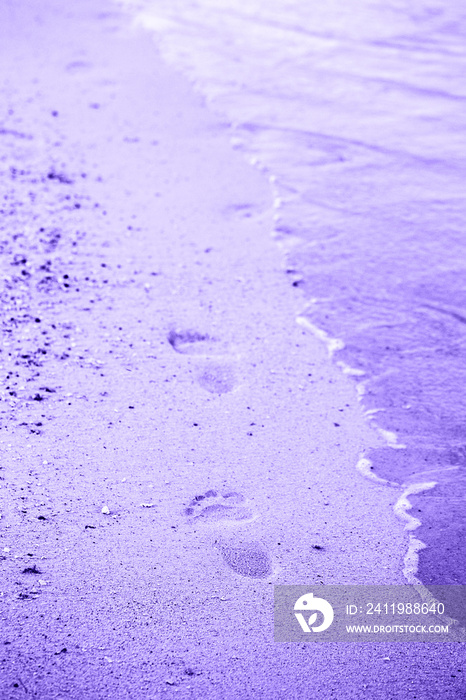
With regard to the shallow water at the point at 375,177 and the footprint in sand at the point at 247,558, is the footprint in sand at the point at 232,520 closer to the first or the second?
the footprint in sand at the point at 247,558

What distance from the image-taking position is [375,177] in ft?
16.0

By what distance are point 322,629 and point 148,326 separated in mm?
1752

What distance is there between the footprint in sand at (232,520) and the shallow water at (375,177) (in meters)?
0.60

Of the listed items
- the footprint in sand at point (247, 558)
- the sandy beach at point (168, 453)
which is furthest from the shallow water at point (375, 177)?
the footprint in sand at point (247, 558)

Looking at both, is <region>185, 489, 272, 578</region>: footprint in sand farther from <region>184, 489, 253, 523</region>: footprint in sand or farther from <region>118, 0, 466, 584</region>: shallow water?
<region>118, 0, 466, 584</region>: shallow water

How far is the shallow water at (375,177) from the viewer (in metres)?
3.09

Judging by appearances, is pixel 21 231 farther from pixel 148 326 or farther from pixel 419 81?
pixel 419 81

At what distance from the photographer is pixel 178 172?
4824 millimetres

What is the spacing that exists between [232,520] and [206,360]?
38.1 inches

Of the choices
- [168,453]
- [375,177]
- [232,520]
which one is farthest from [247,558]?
[375,177]

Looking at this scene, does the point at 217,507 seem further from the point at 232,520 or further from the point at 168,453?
the point at 168,453

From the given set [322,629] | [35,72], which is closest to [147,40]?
[35,72]

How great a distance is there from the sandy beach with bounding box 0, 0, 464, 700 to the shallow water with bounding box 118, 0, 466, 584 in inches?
7.0

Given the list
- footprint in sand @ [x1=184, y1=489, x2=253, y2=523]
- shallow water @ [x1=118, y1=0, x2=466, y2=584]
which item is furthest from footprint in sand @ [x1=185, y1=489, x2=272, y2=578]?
shallow water @ [x1=118, y1=0, x2=466, y2=584]
